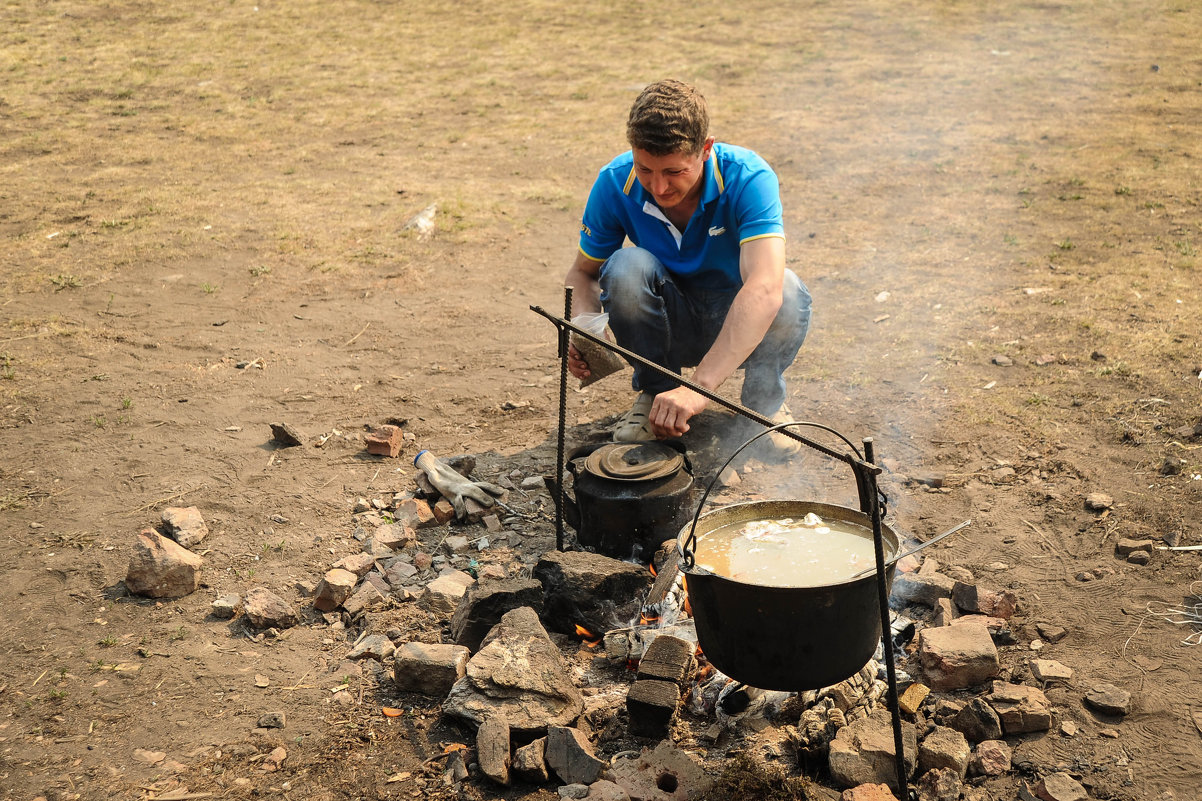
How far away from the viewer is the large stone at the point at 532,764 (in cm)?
271

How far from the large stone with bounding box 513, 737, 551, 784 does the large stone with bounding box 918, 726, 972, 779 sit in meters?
1.10

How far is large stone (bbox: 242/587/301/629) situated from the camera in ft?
11.3

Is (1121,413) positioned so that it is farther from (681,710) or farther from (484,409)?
(484,409)

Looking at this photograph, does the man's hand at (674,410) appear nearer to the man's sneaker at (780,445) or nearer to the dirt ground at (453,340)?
the dirt ground at (453,340)

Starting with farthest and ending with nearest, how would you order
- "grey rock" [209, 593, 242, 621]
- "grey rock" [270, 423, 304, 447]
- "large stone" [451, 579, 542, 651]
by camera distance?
1. "grey rock" [270, 423, 304, 447]
2. "grey rock" [209, 593, 242, 621]
3. "large stone" [451, 579, 542, 651]

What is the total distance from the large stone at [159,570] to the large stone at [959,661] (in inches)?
107

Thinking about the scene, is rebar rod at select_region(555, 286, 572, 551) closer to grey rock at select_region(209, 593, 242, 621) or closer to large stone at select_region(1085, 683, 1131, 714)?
grey rock at select_region(209, 593, 242, 621)

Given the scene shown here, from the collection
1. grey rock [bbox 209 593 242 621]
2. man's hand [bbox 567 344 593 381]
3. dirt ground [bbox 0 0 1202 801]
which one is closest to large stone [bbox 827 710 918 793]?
dirt ground [bbox 0 0 1202 801]

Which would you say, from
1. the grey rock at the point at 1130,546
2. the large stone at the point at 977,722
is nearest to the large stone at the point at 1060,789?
→ the large stone at the point at 977,722

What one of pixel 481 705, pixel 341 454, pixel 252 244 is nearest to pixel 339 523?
pixel 341 454

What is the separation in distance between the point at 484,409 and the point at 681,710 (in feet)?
8.23

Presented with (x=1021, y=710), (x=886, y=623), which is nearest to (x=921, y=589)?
(x=1021, y=710)

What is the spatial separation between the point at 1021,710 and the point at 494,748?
1.58m

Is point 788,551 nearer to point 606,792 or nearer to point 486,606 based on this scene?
point 606,792
